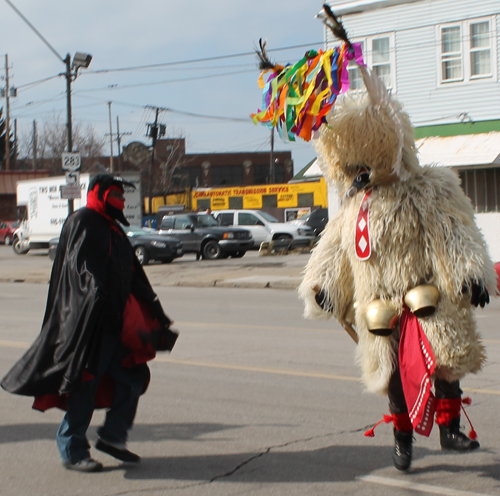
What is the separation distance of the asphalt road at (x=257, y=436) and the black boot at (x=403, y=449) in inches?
2.8

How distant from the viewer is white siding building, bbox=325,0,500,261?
1942 cm

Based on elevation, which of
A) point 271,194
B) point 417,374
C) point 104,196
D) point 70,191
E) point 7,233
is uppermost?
point 271,194

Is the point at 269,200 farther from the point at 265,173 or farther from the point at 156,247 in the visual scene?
the point at 265,173

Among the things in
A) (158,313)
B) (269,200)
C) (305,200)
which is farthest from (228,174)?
(158,313)

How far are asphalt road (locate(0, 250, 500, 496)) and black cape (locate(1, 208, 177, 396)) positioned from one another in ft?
1.95

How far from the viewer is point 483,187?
1950 cm

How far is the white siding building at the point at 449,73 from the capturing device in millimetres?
19422

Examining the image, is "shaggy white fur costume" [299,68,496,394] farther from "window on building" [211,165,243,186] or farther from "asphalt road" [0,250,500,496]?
"window on building" [211,165,243,186]

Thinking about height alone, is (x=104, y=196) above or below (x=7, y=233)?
above

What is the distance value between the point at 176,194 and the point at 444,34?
93.7ft

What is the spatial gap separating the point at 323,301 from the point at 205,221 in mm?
22630

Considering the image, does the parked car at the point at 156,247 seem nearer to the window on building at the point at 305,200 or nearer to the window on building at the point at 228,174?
the window on building at the point at 305,200

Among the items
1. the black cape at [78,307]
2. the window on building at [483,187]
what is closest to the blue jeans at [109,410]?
the black cape at [78,307]

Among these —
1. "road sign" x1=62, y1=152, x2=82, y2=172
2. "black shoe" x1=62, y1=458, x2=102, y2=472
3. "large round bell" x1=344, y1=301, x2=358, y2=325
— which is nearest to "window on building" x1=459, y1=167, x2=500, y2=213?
"road sign" x1=62, y1=152, x2=82, y2=172
